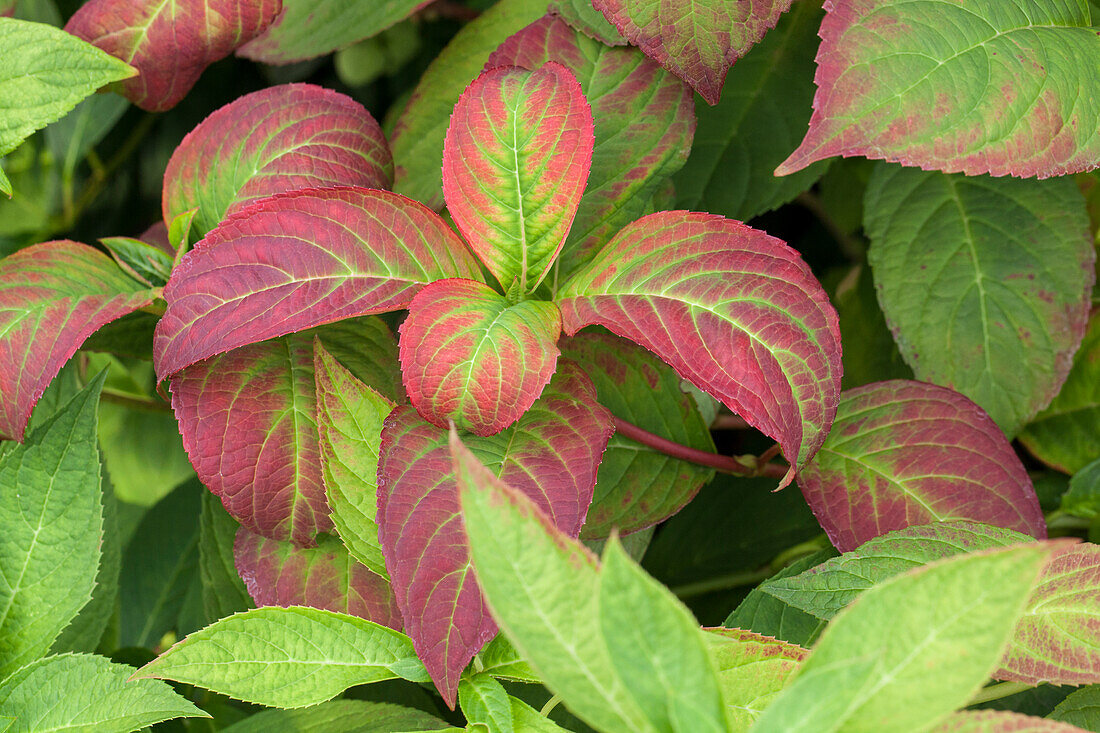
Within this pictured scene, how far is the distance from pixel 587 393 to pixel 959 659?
11.4 inches

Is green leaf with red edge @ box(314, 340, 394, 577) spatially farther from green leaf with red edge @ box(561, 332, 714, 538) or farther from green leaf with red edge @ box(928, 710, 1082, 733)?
green leaf with red edge @ box(928, 710, 1082, 733)

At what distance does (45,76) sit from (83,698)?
41 cm

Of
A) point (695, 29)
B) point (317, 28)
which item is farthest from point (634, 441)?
point (317, 28)

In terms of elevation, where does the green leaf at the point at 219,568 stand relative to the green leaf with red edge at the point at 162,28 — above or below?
below

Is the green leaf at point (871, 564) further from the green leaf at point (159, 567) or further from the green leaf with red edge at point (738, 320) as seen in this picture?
the green leaf at point (159, 567)

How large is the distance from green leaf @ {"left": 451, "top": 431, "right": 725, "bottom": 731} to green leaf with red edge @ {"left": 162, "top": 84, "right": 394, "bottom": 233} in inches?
14.5

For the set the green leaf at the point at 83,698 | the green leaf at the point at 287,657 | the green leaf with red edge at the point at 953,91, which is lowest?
the green leaf at the point at 83,698

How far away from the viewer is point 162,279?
71cm

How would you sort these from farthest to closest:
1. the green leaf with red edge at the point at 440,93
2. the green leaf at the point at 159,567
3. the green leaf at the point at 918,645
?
the green leaf at the point at 159,567, the green leaf with red edge at the point at 440,93, the green leaf at the point at 918,645

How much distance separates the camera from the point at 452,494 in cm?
54

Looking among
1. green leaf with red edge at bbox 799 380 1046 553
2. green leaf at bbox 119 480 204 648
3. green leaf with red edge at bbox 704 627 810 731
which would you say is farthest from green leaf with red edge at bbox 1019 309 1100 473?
green leaf at bbox 119 480 204 648

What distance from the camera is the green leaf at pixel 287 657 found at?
510 millimetres

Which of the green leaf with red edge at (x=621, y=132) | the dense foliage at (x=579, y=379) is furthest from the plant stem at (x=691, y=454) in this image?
the green leaf with red edge at (x=621, y=132)

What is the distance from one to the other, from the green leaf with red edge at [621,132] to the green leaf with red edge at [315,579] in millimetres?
253
